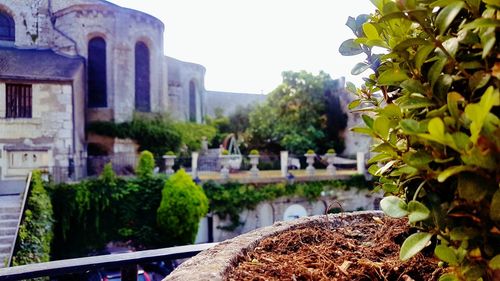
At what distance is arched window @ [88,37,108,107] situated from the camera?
26.6ft

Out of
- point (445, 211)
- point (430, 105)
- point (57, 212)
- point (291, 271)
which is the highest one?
point (430, 105)

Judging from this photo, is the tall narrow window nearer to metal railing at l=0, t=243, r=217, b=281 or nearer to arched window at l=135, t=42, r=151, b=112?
arched window at l=135, t=42, r=151, b=112

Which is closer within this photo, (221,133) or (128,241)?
(128,241)

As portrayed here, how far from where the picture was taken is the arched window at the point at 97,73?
26.6 feet

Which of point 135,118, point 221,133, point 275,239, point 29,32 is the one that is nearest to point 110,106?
point 135,118

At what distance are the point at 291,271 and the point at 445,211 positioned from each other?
253 millimetres

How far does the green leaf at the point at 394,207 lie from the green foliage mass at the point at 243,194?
21.9 ft

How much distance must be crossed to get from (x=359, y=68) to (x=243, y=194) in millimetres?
6691

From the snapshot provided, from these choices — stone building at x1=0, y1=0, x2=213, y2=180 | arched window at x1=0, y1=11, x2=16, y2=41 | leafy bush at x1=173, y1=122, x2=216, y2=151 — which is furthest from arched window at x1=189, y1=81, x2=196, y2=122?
arched window at x1=0, y1=11, x2=16, y2=41

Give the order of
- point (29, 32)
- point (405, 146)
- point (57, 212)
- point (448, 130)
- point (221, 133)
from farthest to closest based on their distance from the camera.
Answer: point (221, 133) < point (29, 32) < point (57, 212) < point (405, 146) < point (448, 130)

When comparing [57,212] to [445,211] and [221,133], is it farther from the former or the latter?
[221,133]

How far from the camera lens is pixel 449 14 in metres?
0.37

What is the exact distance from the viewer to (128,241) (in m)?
6.24

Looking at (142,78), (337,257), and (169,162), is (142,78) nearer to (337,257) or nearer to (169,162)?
(169,162)
